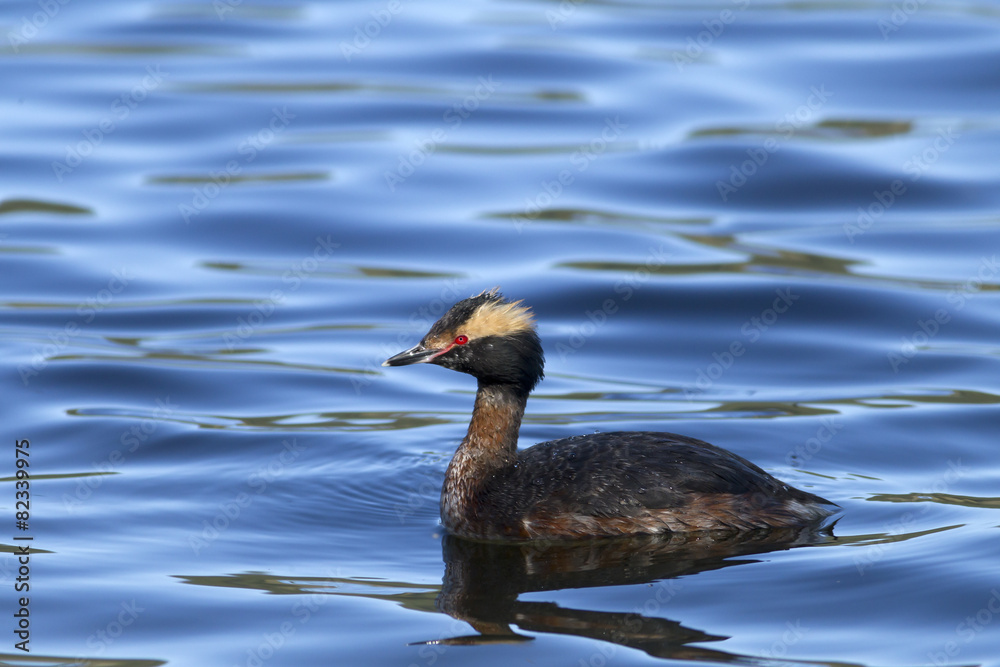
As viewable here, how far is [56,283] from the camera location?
13.7 meters

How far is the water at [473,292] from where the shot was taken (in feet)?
23.5

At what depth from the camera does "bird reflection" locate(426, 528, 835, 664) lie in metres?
6.72

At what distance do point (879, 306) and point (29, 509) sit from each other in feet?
25.8

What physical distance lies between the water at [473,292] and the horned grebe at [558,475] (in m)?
0.21

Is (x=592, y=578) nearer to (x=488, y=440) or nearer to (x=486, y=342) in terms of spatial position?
(x=488, y=440)

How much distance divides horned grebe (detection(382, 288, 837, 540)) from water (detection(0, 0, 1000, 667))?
0.70ft

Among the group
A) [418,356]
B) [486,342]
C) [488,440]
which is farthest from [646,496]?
[418,356]

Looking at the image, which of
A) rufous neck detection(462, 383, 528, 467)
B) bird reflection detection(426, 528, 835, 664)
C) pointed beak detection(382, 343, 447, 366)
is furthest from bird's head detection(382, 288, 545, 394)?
bird reflection detection(426, 528, 835, 664)

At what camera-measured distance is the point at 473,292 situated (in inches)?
515

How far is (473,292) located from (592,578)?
5854mm

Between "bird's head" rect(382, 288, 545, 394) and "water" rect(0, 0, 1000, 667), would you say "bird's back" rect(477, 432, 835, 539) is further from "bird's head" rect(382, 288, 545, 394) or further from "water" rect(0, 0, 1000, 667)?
"bird's head" rect(382, 288, 545, 394)

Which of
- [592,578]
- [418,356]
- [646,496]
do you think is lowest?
[592,578]

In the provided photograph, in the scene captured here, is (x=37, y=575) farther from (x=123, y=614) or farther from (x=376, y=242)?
(x=376, y=242)

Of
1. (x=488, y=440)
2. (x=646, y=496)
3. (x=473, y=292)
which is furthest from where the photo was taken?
(x=473, y=292)
